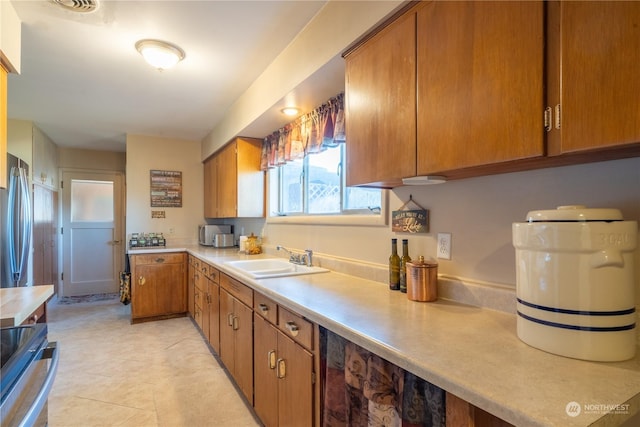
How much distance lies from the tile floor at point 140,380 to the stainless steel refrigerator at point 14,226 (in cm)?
86

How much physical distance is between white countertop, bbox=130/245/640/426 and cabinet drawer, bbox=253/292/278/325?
215mm

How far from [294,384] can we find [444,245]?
938 mm

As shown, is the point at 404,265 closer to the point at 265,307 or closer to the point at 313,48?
the point at 265,307

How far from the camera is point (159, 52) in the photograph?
2176 millimetres

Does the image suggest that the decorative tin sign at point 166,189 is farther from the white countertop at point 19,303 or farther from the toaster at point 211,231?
the white countertop at point 19,303

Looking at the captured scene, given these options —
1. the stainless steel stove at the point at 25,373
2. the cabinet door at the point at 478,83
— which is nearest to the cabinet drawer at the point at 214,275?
the stainless steel stove at the point at 25,373

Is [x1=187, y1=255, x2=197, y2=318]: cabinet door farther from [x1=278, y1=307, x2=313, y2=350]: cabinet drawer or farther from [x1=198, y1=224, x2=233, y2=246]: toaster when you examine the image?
[x1=278, y1=307, x2=313, y2=350]: cabinet drawer

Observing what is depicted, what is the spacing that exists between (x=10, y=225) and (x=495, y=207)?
351 centimetres

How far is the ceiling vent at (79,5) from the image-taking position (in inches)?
68.4

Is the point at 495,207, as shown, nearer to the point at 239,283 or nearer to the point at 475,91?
the point at 475,91

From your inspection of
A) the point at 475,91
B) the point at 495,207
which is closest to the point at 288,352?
the point at 495,207

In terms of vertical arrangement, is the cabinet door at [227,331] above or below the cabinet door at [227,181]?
below

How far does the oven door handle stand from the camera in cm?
92

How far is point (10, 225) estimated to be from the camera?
8.69 ft
